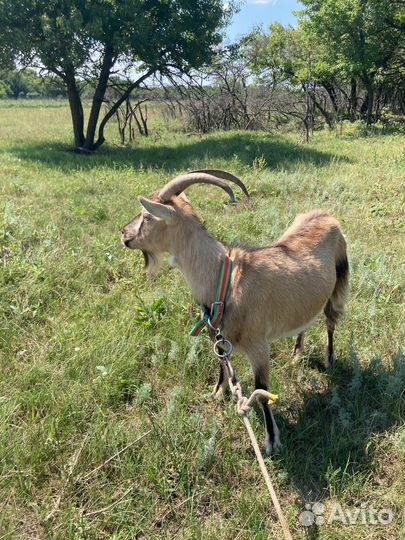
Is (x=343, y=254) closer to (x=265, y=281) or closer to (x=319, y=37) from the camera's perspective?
(x=265, y=281)

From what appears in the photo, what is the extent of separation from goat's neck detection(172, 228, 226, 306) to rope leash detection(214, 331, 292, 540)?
28 centimetres

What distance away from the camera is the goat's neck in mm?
2572

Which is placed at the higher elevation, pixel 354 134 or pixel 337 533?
pixel 354 134

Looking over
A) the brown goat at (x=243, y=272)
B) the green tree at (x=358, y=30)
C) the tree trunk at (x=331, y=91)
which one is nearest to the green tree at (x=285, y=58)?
the tree trunk at (x=331, y=91)

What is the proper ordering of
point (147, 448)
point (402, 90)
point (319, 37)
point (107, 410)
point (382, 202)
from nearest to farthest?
point (147, 448), point (107, 410), point (382, 202), point (319, 37), point (402, 90)

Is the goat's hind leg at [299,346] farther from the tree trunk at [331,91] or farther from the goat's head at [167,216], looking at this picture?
the tree trunk at [331,91]

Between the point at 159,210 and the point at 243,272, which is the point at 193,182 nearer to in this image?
the point at 159,210

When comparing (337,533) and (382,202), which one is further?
(382,202)

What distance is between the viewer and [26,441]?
234 centimetres

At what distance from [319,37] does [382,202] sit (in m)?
17.4

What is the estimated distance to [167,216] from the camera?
254 centimetres

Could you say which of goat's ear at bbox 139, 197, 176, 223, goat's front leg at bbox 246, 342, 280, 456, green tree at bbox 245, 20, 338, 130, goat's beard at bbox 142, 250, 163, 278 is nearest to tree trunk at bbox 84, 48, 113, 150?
goat's beard at bbox 142, 250, 163, 278

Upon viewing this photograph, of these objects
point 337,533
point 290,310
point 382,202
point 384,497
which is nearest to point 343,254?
point 290,310

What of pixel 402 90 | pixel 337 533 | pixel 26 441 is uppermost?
pixel 402 90
